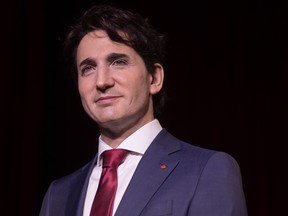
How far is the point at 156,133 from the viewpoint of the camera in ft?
5.59

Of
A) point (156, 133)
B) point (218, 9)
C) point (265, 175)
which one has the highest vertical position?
point (218, 9)

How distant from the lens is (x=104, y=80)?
63.8 inches

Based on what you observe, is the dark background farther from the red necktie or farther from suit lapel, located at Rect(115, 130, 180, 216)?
suit lapel, located at Rect(115, 130, 180, 216)

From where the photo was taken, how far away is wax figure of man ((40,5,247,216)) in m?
1.44

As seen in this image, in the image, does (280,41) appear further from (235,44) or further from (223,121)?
(223,121)

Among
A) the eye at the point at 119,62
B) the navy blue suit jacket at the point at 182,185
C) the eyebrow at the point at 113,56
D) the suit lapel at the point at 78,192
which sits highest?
the eyebrow at the point at 113,56

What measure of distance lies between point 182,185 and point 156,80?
1.51ft

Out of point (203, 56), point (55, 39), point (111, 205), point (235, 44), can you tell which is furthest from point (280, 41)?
point (111, 205)

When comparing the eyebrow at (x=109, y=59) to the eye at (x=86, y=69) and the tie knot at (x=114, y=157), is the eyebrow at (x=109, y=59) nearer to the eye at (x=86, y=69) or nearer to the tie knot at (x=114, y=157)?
the eye at (x=86, y=69)

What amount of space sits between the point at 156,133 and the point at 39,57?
1.04 metres

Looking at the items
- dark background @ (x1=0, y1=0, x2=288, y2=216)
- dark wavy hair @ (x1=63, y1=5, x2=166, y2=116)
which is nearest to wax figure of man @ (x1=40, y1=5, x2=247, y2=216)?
dark wavy hair @ (x1=63, y1=5, x2=166, y2=116)

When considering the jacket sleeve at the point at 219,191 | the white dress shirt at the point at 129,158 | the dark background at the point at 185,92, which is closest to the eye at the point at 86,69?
the white dress shirt at the point at 129,158

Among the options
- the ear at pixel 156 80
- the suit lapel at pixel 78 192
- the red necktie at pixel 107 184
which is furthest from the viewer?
the ear at pixel 156 80

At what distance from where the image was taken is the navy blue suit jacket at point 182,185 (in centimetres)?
141
